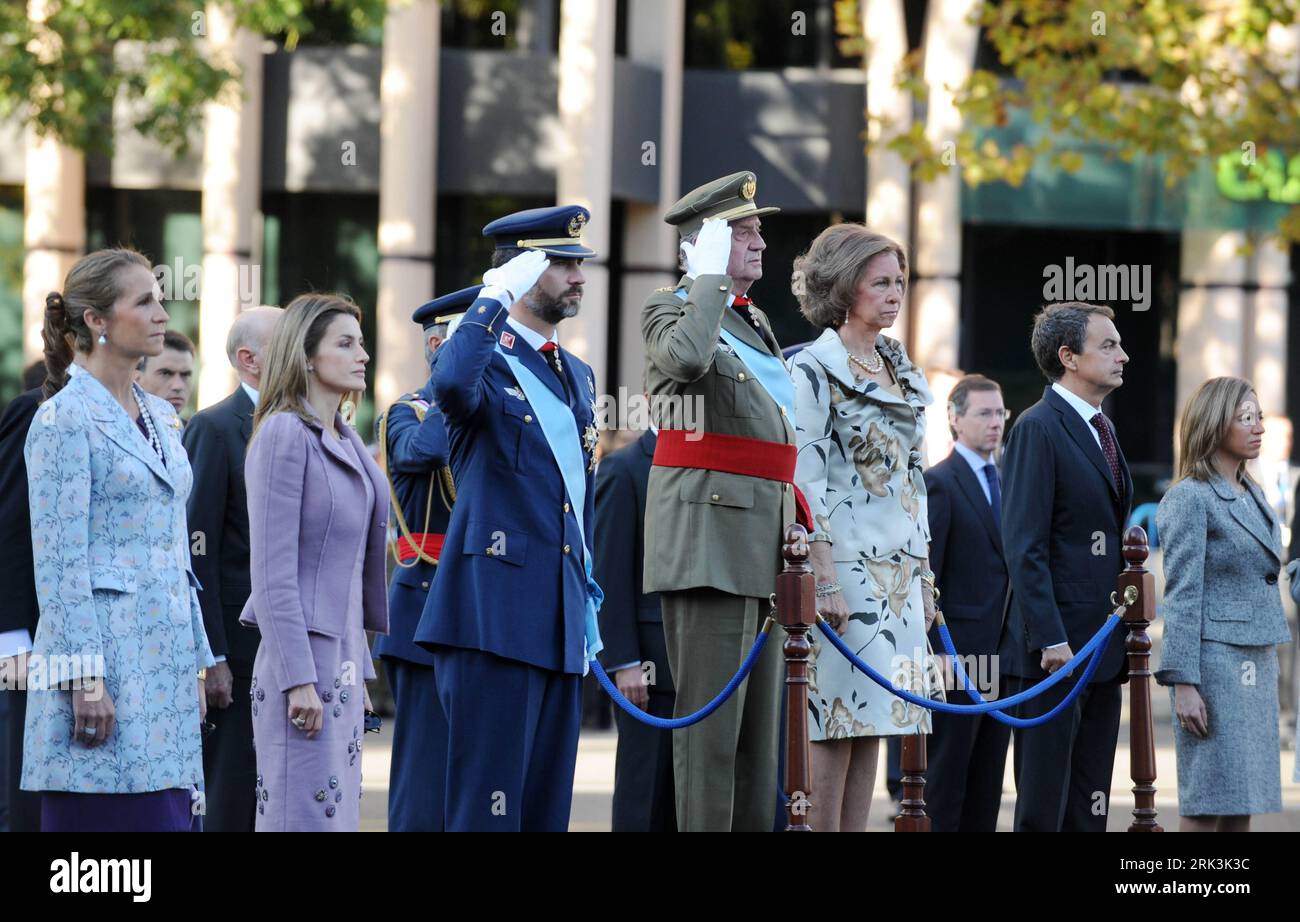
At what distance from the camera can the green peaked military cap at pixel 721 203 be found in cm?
667

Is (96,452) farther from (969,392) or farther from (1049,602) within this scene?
(969,392)

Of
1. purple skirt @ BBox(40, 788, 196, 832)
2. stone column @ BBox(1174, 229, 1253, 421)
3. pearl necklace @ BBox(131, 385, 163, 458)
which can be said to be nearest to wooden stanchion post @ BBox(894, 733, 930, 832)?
purple skirt @ BBox(40, 788, 196, 832)

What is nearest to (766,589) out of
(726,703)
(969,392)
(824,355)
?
(726,703)

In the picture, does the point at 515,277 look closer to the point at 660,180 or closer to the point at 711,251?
the point at 711,251

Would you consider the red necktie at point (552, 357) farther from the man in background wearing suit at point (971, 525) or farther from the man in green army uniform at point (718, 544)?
the man in background wearing suit at point (971, 525)

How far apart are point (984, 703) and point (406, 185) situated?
49.9ft

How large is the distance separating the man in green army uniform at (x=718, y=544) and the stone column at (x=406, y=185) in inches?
577

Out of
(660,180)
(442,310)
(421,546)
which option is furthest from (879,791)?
(660,180)

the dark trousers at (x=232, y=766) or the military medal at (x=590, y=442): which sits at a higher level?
the military medal at (x=590, y=442)

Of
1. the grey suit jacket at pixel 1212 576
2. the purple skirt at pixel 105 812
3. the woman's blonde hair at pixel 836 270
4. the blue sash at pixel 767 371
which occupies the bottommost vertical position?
the purple skirt at pixel 105 812

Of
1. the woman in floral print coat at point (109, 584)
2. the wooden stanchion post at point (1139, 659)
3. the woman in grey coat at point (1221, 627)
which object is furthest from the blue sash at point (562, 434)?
the woman in grey coat at point (1221, 627)

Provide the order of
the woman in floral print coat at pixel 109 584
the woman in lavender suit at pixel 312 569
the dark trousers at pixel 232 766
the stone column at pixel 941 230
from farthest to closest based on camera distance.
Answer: the stone column at pixel 941 230 < the dark trousers at pixel 232 766 < the woman in lavender suit at pixel 312 569 < the woman in floral print coat at pixel 109 584

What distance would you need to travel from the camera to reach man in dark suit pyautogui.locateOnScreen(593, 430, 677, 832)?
793 cm

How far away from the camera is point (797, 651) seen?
641 cm
